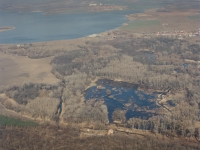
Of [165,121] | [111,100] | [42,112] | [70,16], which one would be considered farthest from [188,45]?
[70,16]

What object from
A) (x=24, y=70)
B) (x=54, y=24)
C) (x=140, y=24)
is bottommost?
(x=24, y=70)

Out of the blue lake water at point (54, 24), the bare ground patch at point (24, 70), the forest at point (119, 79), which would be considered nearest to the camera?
the forest at point (119, 79)

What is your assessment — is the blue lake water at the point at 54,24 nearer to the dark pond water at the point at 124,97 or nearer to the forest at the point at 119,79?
the forest at the point at 119,79

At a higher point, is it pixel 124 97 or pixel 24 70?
pixel 24 70

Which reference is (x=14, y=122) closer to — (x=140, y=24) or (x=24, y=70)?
(x=24, y=70)

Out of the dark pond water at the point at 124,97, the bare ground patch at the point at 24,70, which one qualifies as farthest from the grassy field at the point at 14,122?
the bare ground patch at the point at 24,70

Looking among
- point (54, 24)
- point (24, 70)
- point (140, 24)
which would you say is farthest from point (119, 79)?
point (54, 24)
